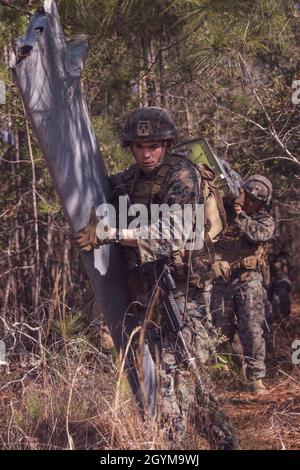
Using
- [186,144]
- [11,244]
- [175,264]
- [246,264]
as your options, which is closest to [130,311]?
[175,264]

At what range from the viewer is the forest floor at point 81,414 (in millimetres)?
3576

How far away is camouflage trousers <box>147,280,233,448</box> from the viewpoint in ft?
12.1

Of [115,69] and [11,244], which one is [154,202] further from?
[11,244]

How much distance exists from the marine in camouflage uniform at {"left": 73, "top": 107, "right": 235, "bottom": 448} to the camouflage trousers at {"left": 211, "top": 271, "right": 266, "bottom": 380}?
8.28 ft

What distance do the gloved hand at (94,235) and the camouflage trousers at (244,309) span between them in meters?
2.96

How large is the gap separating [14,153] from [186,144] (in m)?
3.47

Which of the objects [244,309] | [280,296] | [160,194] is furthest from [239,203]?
[160,194]

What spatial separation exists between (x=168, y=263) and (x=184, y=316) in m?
0.27

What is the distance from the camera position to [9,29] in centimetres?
645

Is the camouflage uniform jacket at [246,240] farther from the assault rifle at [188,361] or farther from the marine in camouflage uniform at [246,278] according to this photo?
the assault rifle at [188,361]

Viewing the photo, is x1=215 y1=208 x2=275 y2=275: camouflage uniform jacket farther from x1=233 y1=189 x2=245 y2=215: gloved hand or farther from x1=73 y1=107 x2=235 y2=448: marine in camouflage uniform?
x1=73 y1=107 x2=235 y2=448: marine in camouflage uniform

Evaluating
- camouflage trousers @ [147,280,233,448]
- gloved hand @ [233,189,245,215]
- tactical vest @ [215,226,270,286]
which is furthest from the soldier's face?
tactical vest @ [215,226,270,286]

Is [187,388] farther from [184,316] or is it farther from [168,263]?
[168,263]

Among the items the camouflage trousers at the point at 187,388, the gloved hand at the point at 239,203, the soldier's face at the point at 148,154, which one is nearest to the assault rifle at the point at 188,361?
the camouflage trousers at the point at 187,388
